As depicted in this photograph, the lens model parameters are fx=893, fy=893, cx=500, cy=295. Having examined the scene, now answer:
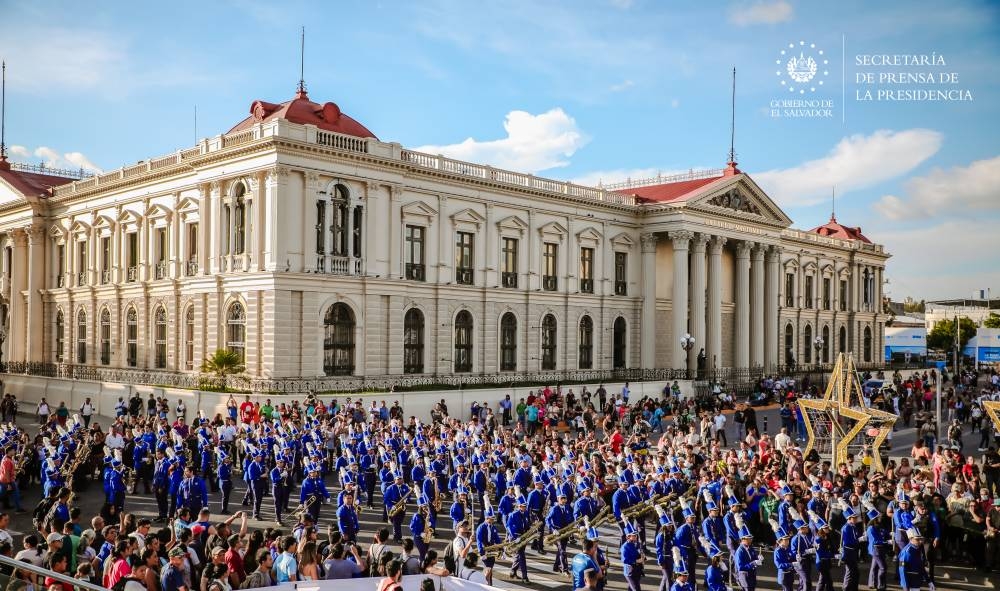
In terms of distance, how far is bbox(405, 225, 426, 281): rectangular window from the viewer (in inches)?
1576

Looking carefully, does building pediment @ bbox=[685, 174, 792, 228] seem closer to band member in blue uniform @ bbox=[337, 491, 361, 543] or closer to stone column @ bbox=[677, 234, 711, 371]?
stone column @ bbox=[677, 234, 711, 371]

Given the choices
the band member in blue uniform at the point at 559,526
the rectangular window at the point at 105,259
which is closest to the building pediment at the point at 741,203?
the rectangular window at the point at 105,259

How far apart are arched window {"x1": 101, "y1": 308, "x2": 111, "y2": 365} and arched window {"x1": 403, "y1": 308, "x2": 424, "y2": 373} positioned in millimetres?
16935

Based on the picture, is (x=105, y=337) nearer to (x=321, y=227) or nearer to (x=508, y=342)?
(x=321, y=227)

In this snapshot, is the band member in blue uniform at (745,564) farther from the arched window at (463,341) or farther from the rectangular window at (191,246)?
the rectangular window at (191,246)

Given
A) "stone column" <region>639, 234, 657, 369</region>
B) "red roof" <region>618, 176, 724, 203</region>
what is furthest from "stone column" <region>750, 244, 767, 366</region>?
"stone column" <region>639, 234, 657, 369</region>

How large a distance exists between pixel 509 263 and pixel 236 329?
1435cm

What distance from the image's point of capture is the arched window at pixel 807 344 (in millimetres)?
66562

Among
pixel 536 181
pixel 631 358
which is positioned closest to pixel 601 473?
pixel 536 181

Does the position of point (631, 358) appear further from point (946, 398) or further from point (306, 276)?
point (306, 276)

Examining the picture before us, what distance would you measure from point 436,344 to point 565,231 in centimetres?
1070

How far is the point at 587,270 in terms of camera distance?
48969 mm

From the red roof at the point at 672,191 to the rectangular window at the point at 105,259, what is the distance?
95.5ft

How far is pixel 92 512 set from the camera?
20688mm
